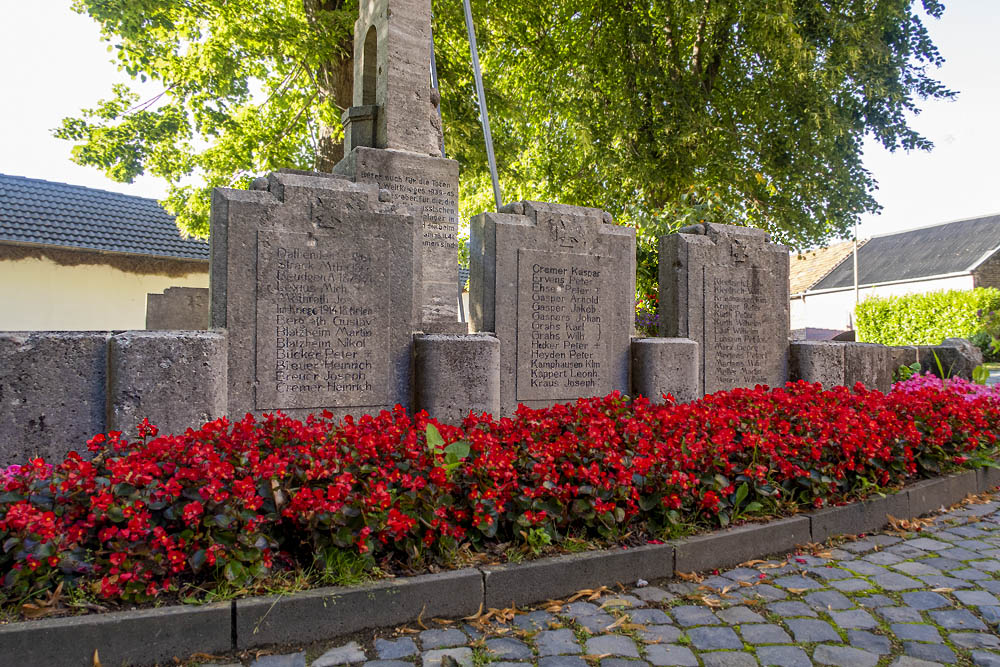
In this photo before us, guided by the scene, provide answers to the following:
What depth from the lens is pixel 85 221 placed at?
1522 cm

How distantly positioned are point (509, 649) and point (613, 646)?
0.41 m

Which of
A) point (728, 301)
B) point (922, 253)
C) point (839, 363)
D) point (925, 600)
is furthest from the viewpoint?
point (922, 253)

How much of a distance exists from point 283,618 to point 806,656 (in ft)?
6.51

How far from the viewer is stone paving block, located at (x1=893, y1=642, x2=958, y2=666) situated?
2.36m

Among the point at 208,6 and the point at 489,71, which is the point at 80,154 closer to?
the point at 208,6

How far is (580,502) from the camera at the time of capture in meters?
3.12

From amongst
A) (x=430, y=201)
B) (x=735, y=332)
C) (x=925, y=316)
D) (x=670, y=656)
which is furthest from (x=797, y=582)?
(x=925, y=316)

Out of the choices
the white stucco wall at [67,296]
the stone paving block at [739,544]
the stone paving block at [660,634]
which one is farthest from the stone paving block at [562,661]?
the white stucco wall at [67,296]

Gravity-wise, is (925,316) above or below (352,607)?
above

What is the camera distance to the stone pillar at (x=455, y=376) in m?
4.46

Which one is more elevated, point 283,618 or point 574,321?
point 574,321

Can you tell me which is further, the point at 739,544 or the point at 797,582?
the point at 739,544

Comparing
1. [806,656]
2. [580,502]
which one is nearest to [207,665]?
[580,502]

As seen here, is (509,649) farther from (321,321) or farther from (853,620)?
(321,321)
